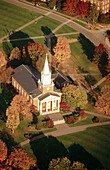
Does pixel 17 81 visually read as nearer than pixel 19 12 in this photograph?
Yes

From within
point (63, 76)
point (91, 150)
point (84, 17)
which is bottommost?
point (91, 150)

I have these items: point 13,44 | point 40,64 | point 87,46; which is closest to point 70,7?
point 87,46

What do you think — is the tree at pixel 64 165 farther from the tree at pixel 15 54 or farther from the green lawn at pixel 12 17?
the green lawn at pixel 12 17

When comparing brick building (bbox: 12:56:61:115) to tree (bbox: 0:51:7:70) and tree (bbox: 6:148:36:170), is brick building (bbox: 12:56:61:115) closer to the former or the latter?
tree (bbox: 0:51:7:70)

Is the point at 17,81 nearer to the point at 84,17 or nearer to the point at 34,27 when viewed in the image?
the point at 34,27

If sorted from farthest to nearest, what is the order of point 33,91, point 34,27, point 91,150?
point 34,27, point 33,91, point 91,150

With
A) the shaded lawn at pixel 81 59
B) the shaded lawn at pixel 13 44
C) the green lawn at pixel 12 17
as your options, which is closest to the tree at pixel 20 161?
the shaded lawn at pixel 81 59

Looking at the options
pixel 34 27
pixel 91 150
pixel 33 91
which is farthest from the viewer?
pixel 34 27

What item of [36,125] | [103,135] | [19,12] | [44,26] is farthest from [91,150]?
[19,12]
